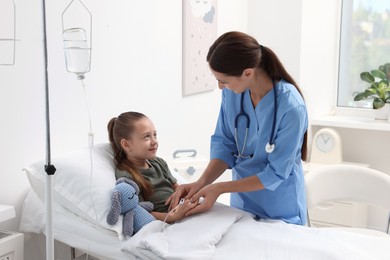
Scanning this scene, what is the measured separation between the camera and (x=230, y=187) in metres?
1.70

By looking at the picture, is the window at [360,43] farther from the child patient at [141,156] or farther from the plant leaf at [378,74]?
the child patient at [141,156]

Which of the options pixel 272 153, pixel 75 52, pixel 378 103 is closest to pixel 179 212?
pixel 272 153

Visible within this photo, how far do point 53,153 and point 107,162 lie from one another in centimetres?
26

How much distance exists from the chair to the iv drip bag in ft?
3.40

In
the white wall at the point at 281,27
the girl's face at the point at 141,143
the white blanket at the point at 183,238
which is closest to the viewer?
the white blanket at the point at 183,238

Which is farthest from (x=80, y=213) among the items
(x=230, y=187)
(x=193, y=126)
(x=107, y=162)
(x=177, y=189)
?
(x=193, y=126)

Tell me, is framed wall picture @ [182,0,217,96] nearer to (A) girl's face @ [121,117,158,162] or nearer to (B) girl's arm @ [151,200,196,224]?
(A) girl's face @ [121,117,158,162]

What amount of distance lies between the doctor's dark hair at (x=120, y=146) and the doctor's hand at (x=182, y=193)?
0.09 metres

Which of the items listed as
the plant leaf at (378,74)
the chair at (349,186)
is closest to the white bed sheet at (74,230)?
the chair at (349,186)

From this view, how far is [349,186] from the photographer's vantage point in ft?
7.33

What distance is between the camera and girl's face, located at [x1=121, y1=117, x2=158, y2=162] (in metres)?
1.87

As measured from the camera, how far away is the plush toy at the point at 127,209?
61.8 inches

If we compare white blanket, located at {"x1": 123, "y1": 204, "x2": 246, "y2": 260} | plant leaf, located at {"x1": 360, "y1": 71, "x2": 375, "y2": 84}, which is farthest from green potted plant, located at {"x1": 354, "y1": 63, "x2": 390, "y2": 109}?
white blanket, located at {"x1": 123, "y1": 204, "x2": 246, "y2": 260}

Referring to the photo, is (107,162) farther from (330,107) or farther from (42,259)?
(330,107)
